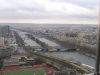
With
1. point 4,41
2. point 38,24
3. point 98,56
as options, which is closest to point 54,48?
point 4,41

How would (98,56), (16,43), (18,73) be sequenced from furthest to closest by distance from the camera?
(16,43), (18,73), (98,56)

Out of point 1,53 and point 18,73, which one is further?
point 1,53

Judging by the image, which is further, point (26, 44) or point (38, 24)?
point (26, 44)

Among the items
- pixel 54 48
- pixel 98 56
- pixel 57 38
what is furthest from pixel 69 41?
pixel 98 56

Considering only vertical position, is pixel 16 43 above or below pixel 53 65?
A: above

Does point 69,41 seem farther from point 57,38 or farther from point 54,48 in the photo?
point 54,48

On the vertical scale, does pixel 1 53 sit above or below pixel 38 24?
below

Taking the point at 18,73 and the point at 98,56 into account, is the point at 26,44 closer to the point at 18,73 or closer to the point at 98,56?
the point at 18,73

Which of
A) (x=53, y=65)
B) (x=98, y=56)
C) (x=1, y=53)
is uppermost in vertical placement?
(x=98, y=56)

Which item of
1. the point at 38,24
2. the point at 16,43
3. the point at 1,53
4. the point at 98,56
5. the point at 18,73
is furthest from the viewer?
the point at 16,43
